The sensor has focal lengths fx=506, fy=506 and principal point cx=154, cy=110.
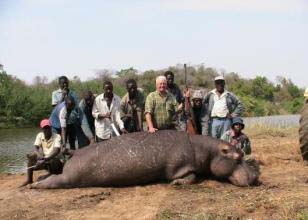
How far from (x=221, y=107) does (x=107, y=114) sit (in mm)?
2114

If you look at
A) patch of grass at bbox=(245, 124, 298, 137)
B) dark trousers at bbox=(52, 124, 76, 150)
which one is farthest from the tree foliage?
dark trousers at bbox=(52, 124, 76, 150)

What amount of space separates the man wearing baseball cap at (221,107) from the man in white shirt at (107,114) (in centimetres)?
168

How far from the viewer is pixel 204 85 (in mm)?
44781

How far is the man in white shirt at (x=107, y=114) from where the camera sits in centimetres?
915

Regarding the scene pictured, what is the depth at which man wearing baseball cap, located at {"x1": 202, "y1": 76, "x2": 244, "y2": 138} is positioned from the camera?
9414mm

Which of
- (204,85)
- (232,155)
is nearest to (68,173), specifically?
(232,155)

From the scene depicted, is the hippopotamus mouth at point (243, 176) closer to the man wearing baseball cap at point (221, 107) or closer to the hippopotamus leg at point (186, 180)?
the hippopotamus leg at point (186, 180)

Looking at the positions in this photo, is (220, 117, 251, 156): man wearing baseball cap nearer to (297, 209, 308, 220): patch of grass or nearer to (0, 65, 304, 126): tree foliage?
(297, 209, 308, 220): patch of grass

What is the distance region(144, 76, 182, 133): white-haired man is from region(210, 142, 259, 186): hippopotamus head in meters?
1.07

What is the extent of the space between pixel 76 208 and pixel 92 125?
310cm

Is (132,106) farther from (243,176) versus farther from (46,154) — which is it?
(243,176)

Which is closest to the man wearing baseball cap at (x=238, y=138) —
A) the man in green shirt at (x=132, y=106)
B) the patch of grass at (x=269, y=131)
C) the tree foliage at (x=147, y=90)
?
the man in green shirt at (x=132, y=106)

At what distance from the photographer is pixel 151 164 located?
8.09 meters

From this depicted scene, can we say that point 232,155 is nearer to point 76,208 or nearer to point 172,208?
point 172,208
